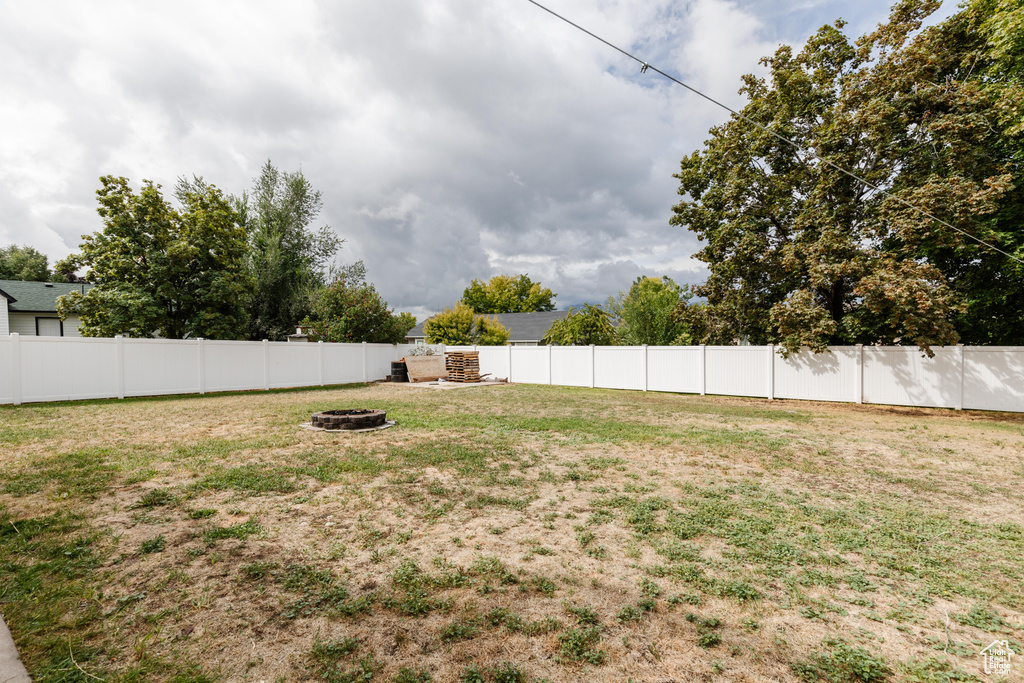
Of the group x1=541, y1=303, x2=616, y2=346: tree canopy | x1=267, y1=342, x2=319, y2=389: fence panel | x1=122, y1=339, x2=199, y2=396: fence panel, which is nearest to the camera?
x1=122, y1=339, x2=199, y2=396: fence panel

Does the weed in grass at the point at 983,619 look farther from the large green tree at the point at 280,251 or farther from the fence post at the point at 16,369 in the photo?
the large green tree at the point at 280,251

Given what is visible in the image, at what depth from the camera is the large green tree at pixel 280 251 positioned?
24094 mm

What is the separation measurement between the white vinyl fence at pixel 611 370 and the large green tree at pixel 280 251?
8894mm

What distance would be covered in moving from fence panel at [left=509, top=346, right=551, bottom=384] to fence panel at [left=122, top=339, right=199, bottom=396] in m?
11.8

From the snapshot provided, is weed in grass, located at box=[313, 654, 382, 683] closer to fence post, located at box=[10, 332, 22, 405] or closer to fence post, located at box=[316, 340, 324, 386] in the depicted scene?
fence post, located at box=[10, 332, 22, 405]

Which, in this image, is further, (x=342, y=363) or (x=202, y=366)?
(x=342, y=363)

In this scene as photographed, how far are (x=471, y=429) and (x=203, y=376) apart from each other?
443 inches

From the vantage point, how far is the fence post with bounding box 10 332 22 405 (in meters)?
10.6

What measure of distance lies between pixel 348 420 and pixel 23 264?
45919mm

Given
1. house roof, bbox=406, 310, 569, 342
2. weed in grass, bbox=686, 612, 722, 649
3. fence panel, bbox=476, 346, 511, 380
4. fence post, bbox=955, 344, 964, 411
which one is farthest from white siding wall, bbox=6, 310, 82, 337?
fence post, bbox=955, 344, 964, 411

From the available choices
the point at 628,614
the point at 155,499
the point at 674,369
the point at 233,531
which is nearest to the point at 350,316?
the point at 674,369

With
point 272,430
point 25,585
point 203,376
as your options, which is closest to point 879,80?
point 272,430

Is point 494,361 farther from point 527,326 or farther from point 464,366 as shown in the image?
point 527,326

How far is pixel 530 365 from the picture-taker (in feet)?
62.1
